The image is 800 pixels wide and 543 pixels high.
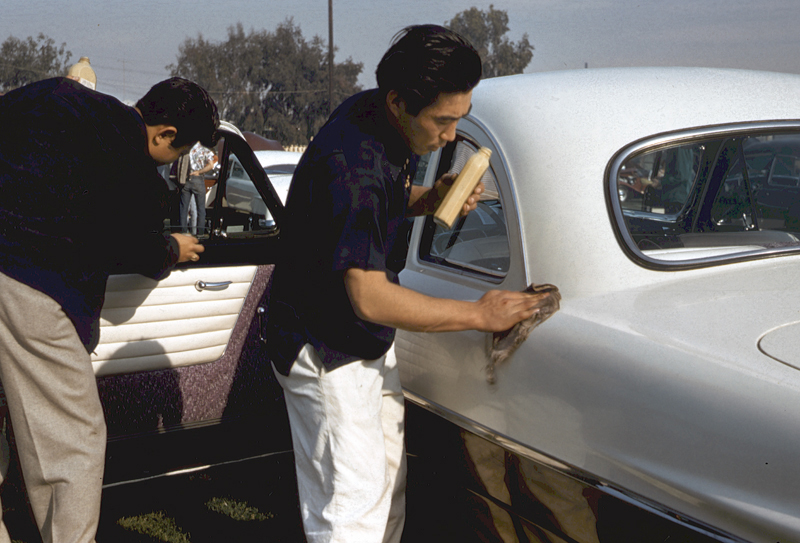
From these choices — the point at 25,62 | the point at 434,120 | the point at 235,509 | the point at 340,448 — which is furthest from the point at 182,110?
the point at 25,62

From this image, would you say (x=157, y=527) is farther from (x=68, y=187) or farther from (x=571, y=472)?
(x=571, y=472)

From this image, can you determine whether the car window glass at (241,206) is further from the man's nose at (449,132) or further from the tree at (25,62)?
the tree at (25,62)

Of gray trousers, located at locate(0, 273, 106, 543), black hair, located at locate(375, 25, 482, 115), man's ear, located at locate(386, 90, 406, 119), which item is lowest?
gray trousers, located at locate(0, 273, 106, 543)

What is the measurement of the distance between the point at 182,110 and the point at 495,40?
70594 millimetres

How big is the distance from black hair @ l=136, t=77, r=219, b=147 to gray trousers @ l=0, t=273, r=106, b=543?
66 cm

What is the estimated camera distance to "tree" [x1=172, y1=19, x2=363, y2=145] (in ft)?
207

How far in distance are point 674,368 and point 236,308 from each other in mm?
1931

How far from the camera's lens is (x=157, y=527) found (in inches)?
128

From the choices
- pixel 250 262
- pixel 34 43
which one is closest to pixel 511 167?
pixel 250 262

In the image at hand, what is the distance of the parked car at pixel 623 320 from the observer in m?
1.49

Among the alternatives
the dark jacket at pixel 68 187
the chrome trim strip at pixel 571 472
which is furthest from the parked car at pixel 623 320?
the dark jacket at pixel 68 187

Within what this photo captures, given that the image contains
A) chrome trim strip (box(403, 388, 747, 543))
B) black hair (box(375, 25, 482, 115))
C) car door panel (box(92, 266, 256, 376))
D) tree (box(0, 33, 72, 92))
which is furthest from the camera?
tree (box(0, 33, 72, 92))

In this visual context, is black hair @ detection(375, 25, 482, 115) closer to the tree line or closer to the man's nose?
the man's nose

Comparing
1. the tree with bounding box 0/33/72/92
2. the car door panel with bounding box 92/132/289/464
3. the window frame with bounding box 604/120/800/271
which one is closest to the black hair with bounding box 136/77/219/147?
the car door panel with bounding box 92/132/289/464
